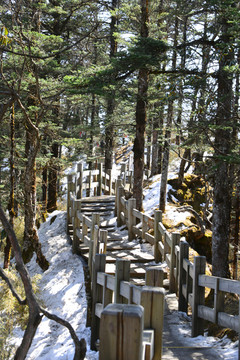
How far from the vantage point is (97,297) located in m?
6.78

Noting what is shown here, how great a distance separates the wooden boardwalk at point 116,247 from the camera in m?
9.23

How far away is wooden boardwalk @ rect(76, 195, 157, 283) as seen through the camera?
30.3 ft

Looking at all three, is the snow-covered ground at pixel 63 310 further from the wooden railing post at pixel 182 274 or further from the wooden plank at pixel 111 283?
the wooden plank at pixel 111 283

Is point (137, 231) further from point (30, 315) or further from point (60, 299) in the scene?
point (30, 315)

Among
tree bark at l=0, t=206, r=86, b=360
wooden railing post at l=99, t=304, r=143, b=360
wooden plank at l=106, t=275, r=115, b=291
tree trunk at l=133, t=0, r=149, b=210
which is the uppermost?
tree trunk at l=133, t=0, r=149, b=210

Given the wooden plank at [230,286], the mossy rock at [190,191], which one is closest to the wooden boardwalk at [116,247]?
the wooden plank at [230,286]

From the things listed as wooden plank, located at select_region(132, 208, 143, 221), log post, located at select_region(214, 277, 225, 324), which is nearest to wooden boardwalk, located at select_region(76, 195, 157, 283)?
wooden plank, located at select_region(132, 208, 143, 221)

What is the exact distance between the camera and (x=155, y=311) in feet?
11.1

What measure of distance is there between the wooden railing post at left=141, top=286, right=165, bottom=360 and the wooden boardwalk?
530 cm

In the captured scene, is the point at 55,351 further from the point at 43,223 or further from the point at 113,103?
the point at 113,103

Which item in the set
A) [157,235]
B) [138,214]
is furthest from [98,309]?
[138,214]

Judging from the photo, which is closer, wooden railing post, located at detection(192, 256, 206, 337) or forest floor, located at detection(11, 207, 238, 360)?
forest floor, located at detection(11, 207, 238, 360)

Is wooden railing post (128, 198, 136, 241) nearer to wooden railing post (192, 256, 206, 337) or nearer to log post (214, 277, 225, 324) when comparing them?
wooden railing post (192, 256, 206, 337)

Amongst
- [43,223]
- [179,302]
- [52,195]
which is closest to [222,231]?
[179,302]
